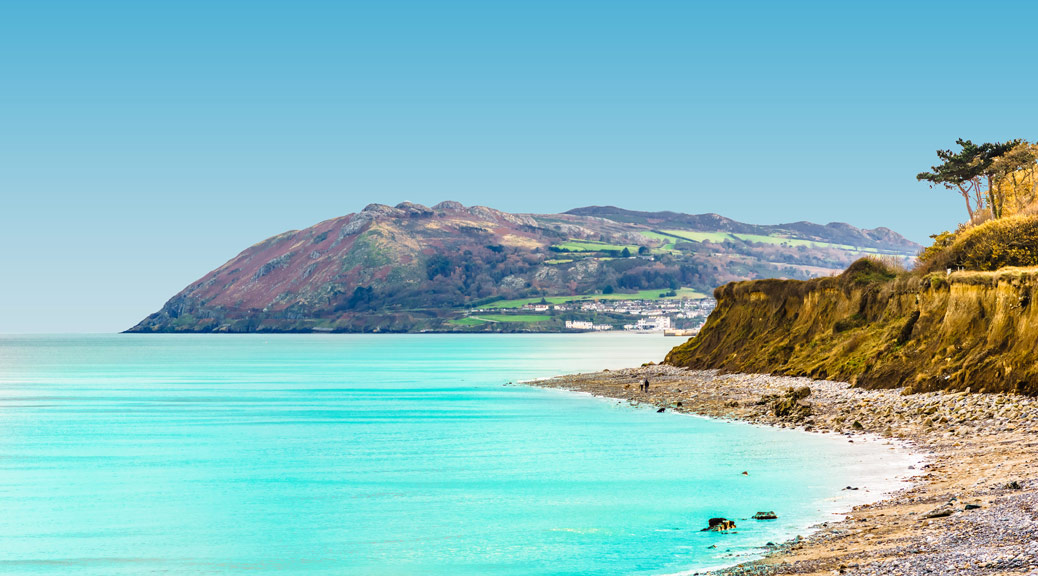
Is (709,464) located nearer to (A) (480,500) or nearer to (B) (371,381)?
(A) (480,500)

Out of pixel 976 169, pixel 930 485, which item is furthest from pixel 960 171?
pixel 930 485

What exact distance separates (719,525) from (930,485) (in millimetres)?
6161

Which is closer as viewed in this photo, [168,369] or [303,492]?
[303,492]

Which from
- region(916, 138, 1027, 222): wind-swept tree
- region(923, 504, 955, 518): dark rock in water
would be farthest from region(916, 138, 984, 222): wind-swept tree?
region(923, 504, 955, 518): dark rock in water

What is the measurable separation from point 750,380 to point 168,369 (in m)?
93.8

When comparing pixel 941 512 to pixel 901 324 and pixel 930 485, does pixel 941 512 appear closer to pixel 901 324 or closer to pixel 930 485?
pixel 930 485

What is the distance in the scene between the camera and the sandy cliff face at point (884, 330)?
4278 cm

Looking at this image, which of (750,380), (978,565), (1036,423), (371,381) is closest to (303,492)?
(978,565)

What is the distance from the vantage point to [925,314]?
5341cm

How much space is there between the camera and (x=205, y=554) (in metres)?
21.8

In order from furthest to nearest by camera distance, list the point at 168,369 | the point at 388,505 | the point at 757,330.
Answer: the point at 168,369 < the point at 757,330 < the point at 388,505

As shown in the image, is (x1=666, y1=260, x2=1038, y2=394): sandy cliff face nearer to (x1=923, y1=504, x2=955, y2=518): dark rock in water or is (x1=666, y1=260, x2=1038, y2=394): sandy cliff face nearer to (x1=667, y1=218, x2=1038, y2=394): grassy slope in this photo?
(x1=667, y1=218, x2=1038, y2=394): grassy slope

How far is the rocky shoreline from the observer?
16.2 metres

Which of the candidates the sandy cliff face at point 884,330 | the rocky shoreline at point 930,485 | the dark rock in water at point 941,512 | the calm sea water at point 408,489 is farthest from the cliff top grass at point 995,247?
the dark rock in water at point 941,512
